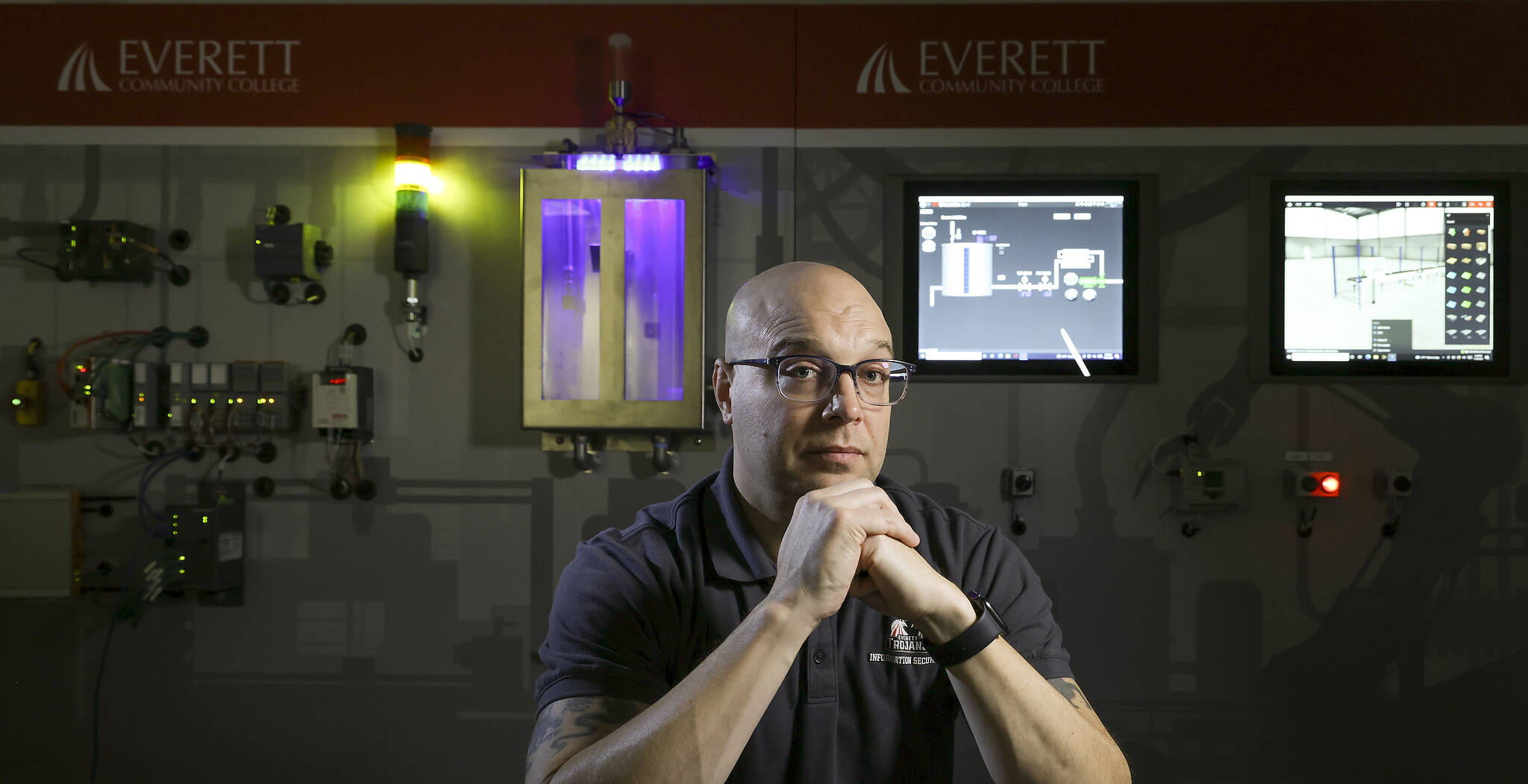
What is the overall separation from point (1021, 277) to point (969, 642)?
173 cm

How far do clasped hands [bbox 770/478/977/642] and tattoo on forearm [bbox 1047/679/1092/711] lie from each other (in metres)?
0.31

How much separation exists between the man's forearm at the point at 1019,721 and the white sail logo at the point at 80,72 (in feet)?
10.9

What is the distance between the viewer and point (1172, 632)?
102 inches

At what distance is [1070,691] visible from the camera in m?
1.36

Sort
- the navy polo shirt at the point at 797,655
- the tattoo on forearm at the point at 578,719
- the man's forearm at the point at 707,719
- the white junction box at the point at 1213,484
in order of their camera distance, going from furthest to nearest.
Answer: the white junction box at the point at 1213,484 → the navy polo shirt at the point at 797,655 → the tattoo on forearm at the point at 578,719 → the man's forearm at the point at 707,719

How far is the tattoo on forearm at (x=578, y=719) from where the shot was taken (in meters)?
1.16

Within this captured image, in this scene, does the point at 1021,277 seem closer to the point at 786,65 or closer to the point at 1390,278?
the point at 786,65

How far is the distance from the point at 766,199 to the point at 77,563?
8.58 feet

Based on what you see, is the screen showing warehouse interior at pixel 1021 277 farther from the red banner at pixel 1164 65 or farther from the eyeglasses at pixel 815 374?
the eyeglasses at pixel 815 374

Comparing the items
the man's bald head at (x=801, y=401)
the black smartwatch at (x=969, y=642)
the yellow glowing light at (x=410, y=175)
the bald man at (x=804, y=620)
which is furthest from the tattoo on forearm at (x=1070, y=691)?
the yellow glowing light at (x=410, y=175)

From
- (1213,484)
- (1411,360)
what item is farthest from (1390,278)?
(1213,484)

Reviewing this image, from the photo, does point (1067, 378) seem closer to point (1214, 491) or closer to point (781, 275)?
point (1214, 491)

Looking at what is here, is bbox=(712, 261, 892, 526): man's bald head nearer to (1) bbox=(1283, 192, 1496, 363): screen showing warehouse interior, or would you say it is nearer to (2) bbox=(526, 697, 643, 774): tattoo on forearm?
(2) bbox=(526, 697, 643, 774): tattoo on forearm

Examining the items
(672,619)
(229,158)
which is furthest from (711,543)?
(229,158)
